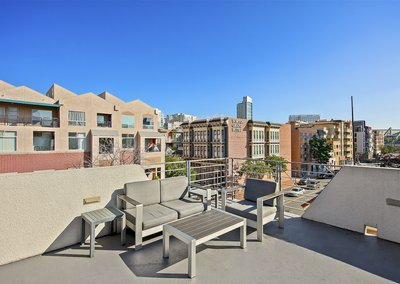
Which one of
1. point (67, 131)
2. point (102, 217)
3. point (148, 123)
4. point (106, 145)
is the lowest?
point (102, 217)

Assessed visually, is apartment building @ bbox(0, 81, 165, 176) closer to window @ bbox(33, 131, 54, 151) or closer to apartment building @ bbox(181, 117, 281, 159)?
window @ bbox(33, 131, 54, 151)

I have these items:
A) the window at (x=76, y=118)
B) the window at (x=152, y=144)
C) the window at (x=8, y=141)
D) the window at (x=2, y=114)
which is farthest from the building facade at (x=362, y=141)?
the window at (x=2, y=114)

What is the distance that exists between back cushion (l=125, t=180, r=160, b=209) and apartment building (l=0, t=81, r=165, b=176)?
43.0 feet

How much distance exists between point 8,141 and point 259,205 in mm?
20840

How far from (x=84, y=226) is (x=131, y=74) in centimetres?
1825

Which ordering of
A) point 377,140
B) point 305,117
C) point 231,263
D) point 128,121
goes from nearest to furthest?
1. point 231,263
2. point 128,121
3. point 377,140
4. point 305,117

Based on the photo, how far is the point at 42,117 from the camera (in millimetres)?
17812

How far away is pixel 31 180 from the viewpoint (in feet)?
8.04

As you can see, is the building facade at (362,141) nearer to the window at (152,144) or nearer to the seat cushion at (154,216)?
the window at (152,144)

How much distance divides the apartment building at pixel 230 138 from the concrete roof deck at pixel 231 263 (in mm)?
26770

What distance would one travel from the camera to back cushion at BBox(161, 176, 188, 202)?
11.1 feet

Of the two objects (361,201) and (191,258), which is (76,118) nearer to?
(191,258)

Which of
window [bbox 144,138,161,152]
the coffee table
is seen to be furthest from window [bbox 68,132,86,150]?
the coffee table

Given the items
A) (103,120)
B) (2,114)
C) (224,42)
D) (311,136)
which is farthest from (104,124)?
(311,136)
